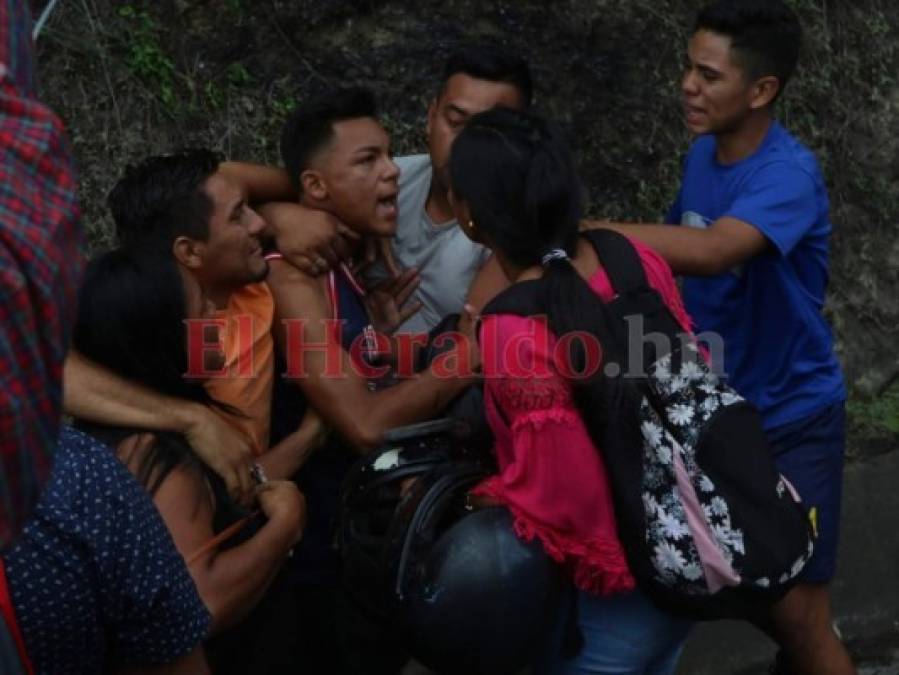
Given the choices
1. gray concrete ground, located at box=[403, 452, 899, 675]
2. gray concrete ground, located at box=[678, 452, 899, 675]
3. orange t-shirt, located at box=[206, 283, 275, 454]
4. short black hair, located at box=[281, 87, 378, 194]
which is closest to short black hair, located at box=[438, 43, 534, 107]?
short black hair, located at box=[281, 87, 378, 194]

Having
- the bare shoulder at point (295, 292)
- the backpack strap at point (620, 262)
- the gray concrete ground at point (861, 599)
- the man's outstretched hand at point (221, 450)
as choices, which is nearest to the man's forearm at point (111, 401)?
the man's outstretched hand at point (221, 450)

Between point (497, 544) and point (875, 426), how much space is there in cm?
312

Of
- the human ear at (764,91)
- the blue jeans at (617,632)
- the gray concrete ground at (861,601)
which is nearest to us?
the blue jeans at (617,632)

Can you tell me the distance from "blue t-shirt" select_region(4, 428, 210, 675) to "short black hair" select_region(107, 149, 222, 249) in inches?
44.8

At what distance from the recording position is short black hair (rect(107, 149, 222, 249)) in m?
3.10

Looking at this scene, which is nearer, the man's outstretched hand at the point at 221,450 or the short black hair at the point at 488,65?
the man's outstretched hand at the point at 221,450

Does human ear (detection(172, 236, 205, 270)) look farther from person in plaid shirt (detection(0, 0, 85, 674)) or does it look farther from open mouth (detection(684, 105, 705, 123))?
person in plaid shirt (detection(0, 0, 85, 674))

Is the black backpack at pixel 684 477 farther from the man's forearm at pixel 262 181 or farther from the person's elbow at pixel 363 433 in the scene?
the man's forearm at pixel 262 181

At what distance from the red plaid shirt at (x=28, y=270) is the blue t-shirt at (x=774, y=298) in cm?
241

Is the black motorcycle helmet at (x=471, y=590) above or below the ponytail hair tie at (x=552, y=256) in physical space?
below

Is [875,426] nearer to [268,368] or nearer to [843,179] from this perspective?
[843,179]

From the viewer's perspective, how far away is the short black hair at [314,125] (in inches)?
140

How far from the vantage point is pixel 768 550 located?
107 inches

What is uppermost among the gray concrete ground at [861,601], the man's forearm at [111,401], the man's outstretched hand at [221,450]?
the man's forearm at [111,401]
